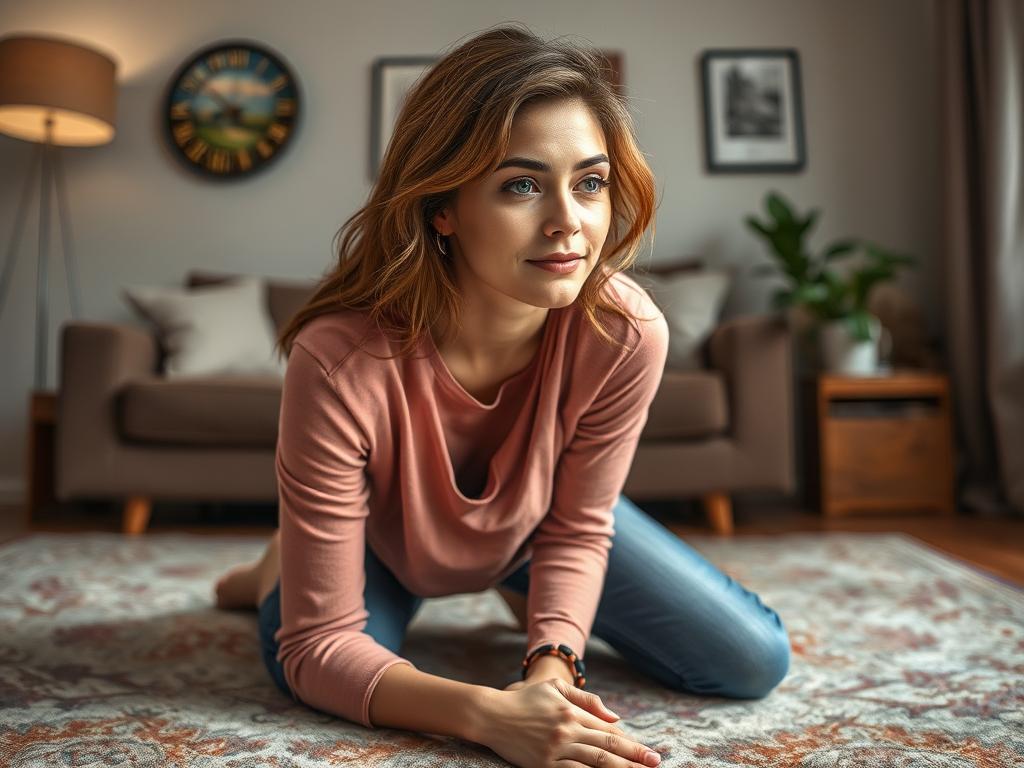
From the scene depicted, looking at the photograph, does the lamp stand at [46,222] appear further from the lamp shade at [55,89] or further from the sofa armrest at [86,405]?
the sofa armrest at [86,405]

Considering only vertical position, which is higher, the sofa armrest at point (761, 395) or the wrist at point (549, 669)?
the sofa armrest at point (761, 395)

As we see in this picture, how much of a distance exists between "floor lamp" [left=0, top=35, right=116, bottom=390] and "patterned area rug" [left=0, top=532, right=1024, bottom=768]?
1737 millimetres

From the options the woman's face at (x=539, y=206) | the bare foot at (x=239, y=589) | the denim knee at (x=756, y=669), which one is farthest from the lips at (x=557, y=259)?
the bare foot at (x=239, y=589)

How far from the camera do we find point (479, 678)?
4.19 ft

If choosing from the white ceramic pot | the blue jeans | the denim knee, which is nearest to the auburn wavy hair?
the blue jeans

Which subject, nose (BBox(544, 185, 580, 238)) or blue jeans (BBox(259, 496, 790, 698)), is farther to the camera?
blue jeans (BBox(259, 496, 790, 698))

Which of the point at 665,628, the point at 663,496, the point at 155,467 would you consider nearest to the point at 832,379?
the point at 663,496

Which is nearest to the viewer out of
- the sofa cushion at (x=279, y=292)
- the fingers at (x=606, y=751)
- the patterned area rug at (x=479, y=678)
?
the fingers at (x=606, y=751)

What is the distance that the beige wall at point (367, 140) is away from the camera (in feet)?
11.7

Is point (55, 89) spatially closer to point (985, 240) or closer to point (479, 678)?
point (479, 678)

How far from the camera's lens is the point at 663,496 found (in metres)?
2.63

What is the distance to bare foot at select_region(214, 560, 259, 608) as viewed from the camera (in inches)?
63.5

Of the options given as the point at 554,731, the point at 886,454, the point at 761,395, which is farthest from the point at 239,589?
the point at 886,454

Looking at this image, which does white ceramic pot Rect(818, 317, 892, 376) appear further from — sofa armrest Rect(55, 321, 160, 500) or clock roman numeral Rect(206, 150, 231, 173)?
clock roman numeral Rect(206, 150, 231, 173)
